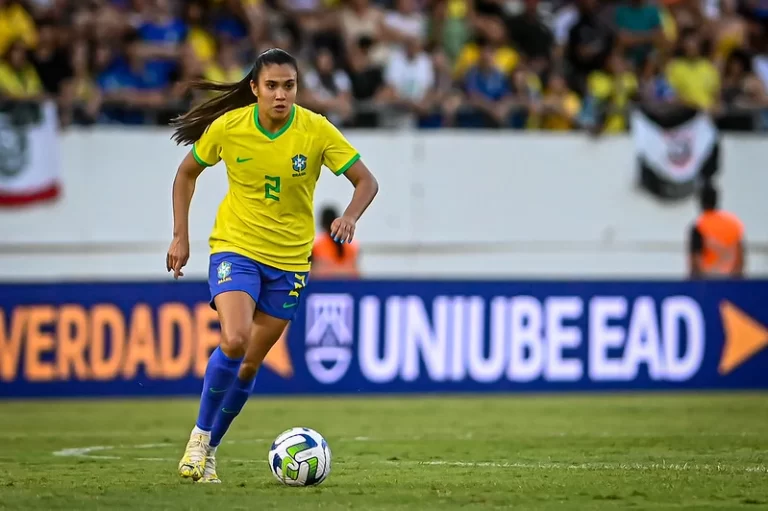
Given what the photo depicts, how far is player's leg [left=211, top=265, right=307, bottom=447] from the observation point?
8031 mm

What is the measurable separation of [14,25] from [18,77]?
2.27 feet

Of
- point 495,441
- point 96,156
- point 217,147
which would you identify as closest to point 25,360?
point 96,156

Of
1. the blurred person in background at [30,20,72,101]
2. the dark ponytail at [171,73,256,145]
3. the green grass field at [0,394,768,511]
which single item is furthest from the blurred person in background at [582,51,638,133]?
the dark ponytail at [171,73,256,145]

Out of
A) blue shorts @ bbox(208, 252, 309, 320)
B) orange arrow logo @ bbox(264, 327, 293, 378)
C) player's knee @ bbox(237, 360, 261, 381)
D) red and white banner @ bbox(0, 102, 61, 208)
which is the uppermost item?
red and white banner @ bbox(0, 102, 61, 208)

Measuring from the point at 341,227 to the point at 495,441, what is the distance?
353 centimetres

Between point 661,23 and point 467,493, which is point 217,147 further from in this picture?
point 661,23

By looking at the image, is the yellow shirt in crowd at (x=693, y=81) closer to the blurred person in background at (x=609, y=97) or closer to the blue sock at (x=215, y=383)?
the blurred person in background at (x=609, y=97)

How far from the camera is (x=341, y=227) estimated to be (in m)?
7.58

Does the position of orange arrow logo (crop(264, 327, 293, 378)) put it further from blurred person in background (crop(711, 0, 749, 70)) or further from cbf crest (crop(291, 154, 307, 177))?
blurred person in background (crop(711, 0, 749, 70))

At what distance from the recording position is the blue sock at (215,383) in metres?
7.81

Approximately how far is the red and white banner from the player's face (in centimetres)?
974

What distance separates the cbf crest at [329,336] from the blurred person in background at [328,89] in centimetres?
290

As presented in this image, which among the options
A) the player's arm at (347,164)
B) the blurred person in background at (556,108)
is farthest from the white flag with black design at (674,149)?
the player's arm at (347,164)

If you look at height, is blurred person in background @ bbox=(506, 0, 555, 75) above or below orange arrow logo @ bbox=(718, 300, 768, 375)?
above
